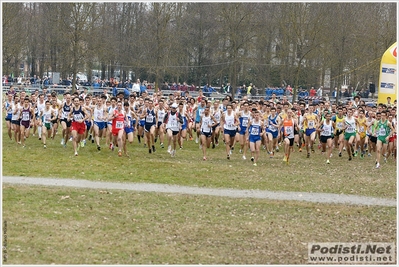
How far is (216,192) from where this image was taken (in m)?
15.1

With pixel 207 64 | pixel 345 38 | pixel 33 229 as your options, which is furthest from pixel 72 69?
pixel 33 229

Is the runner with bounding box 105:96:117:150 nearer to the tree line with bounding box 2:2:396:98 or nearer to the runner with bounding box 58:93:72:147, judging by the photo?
the runner with bounding box 58:93:72:147

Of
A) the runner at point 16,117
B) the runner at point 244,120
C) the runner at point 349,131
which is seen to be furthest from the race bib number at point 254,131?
the runner at point 16,117

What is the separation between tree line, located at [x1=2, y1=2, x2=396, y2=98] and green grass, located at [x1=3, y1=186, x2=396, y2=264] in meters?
28.9

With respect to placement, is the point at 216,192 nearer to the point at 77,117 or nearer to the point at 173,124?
the point at 173,124

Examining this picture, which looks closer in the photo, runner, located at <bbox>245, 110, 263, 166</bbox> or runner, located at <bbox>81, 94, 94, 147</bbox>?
runner, located at <bbox>245, 110, 263, 166</bbox>

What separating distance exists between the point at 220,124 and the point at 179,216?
35.4ft

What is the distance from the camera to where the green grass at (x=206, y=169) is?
16.4 m

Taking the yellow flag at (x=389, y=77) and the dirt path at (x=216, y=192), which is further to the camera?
the yellow flag at (x=389, y=77)

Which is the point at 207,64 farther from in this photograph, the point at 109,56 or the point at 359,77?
the point at 359,77

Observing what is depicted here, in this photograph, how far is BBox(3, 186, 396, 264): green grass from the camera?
985 centimetres

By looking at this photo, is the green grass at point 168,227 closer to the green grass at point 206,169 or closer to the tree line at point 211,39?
the green grass at point 206,169

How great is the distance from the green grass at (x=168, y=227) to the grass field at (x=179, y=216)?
17 mm

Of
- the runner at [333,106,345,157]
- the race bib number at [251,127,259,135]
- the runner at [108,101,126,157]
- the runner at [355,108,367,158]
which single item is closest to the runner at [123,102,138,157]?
the runner at [108,101,126,157]
